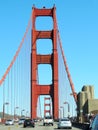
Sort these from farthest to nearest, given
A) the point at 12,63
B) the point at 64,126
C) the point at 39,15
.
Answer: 1. the point at 39,15
2. the point at 12,63
3. the point at 64,126

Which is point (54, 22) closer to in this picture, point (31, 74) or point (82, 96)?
point (31, 74)

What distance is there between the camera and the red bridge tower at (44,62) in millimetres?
102062

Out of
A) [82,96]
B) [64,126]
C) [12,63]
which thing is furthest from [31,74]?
[64,126]

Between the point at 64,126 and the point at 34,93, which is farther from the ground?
the point at 34,93

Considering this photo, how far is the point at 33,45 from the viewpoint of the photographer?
10675 centimetres

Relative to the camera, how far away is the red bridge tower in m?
102

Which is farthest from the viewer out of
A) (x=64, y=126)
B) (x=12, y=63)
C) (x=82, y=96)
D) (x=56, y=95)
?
(x=56, y=95)

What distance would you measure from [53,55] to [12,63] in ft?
46.0

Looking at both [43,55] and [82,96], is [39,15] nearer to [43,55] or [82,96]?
[43,55]

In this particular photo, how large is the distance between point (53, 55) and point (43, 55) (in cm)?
315

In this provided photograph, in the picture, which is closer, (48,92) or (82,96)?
(82,96)

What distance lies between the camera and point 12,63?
94.1 meters

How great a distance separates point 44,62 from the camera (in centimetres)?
10731

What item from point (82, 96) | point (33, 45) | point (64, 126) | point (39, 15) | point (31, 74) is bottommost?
point (64, 126)
